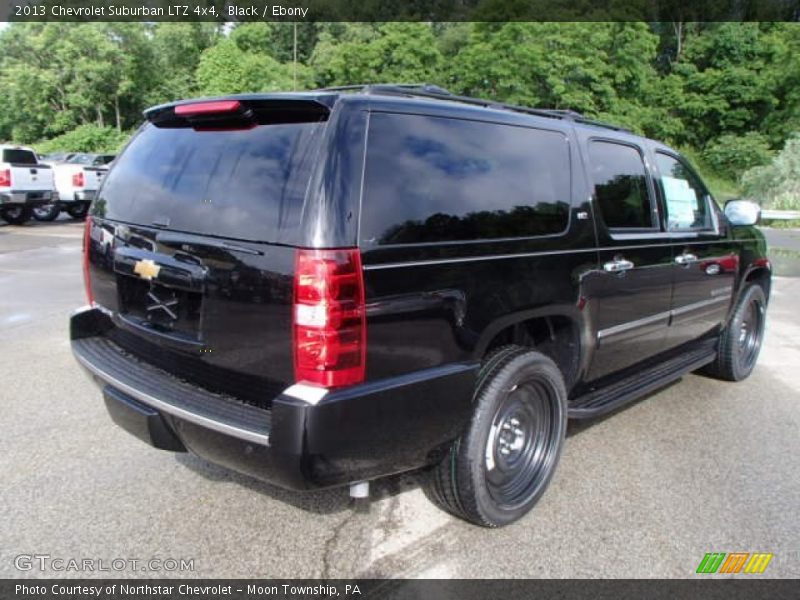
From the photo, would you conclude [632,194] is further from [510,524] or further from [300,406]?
[300,406]

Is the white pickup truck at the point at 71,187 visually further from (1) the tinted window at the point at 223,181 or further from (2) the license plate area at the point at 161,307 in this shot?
(2) the license plate area at the point at 161,307

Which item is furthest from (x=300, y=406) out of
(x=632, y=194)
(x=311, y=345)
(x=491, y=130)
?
(x=632, y=194)

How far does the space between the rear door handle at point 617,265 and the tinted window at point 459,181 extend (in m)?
0.44

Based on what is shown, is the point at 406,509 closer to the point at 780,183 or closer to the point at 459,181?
the point at 459,181

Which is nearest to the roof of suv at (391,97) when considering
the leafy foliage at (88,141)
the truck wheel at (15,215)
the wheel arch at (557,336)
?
the wheel arch at (557,336)

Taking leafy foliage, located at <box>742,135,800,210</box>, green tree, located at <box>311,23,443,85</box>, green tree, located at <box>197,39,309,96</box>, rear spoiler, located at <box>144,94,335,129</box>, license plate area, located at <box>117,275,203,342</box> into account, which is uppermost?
green tree, located at <box>311,23,443,85</box>

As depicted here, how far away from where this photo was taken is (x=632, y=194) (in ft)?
13.3

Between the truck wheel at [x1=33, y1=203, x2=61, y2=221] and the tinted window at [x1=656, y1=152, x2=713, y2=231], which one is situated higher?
the tinted window at [x1=656, y1=152, x2=713, y2=231]

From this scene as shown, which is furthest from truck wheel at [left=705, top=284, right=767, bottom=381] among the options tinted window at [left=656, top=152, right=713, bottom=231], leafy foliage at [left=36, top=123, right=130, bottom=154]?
leafy foliage at [left=36, top=123, right=130, bottom=154]

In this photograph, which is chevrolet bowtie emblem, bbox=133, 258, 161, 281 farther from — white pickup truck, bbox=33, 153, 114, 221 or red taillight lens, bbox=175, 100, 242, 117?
white pickup truck, bbox=33, 153, 114, 221

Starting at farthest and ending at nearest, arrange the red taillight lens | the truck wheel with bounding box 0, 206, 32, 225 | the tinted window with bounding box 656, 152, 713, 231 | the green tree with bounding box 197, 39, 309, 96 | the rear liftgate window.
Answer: the green tree with bounding box 197, 39, 309, 96
the truck wheel with bounding box 0, 206, 32, 225
the tinted window with bounding box 656, 152, 713, 231
the red taillight lens
the rear liftgate window

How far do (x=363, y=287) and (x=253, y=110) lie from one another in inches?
35.4

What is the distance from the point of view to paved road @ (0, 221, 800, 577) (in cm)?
284

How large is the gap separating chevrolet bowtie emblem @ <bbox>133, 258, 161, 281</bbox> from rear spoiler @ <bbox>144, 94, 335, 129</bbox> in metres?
0.65
